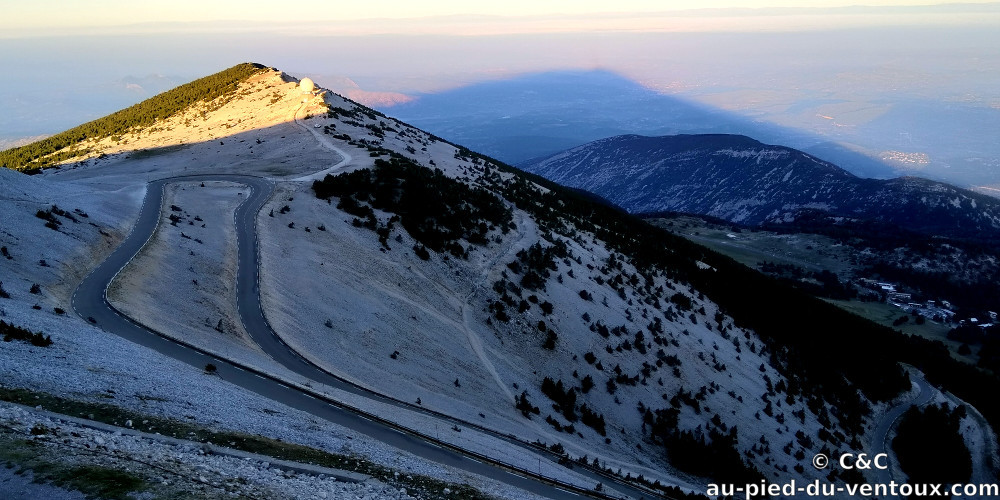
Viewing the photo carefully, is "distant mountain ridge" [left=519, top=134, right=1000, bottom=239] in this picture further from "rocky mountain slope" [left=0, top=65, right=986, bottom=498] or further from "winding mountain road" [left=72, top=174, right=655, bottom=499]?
"winding mountain road" [left=72, top=174, right=655, bottom=499]

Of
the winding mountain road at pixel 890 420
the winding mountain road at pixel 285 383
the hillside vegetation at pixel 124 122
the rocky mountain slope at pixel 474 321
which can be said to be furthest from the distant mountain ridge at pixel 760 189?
the winding mountain road at pixel 285 383

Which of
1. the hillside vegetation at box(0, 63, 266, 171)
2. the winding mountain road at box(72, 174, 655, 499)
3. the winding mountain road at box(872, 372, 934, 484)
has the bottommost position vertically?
the winding mountain road at box(872, 372, 934, 484)

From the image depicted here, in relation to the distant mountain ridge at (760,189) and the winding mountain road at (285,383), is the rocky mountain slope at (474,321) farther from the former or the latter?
the distant mountain ridge at (760,189)

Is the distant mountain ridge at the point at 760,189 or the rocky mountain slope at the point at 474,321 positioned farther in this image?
the distant mountain ridge at the point at 760,189

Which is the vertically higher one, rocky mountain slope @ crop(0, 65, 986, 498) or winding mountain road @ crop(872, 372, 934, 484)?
rocky mountain slope @ crop(0, 65, 986, 498)

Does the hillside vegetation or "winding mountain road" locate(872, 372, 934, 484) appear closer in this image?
"winding mountain road" locate(872, 372, 934, 484)

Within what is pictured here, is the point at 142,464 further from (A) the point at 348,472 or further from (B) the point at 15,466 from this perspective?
(A) the point at 348,472

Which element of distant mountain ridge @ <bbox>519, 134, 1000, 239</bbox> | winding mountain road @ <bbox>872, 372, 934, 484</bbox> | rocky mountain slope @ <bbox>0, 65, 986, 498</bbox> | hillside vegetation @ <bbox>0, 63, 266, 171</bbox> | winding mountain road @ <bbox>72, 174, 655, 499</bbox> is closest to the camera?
winding mountain road @ <bbox>72, 174, 655, 499</bbox>

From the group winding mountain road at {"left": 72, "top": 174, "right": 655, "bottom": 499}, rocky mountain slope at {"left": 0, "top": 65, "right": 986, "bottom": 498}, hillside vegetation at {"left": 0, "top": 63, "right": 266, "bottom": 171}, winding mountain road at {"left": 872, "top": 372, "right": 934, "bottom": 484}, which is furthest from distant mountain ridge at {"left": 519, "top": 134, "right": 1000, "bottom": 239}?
winding mountain road at {"left": 72, "top": 174, "right": 655, "bottom": 499}
